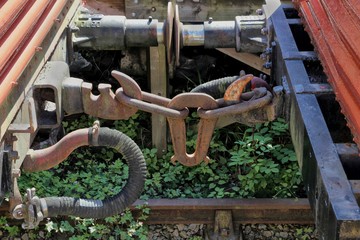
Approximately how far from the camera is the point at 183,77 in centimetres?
713

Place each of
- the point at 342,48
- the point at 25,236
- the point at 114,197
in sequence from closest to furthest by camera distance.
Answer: the point at 342,48
the point at 114,197
the point at 25,236

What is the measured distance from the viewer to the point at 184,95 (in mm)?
3814

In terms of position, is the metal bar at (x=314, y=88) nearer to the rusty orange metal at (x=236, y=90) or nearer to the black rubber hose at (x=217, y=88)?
the rusty orange metal at (x=236, y=90)

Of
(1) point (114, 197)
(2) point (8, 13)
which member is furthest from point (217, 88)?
(2) point (8, 13)

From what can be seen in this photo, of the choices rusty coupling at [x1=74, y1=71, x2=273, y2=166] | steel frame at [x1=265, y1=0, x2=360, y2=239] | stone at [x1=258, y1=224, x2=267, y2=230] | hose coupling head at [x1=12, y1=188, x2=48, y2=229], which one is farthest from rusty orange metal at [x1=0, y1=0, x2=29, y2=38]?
stone at [x1=258, y1=224, x2=267, y2=230]

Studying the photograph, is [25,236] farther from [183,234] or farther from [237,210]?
[237,210]

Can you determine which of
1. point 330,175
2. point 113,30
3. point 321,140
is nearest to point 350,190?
point 330,175

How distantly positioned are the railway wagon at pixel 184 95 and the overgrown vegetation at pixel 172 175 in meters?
1.17

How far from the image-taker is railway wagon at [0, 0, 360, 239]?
9.69 feet

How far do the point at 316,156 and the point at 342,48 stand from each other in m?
0.67

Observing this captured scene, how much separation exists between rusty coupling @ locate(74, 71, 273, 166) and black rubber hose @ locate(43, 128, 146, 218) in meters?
0.21

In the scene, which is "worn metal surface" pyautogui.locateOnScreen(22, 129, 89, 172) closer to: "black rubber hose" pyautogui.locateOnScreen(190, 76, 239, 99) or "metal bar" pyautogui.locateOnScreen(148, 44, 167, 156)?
"black rubber hose" pyautogui.locateOnScreen(190, 76, 239, 99)

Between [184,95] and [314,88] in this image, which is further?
[184,95]

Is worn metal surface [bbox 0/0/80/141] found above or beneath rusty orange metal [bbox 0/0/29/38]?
beneath
